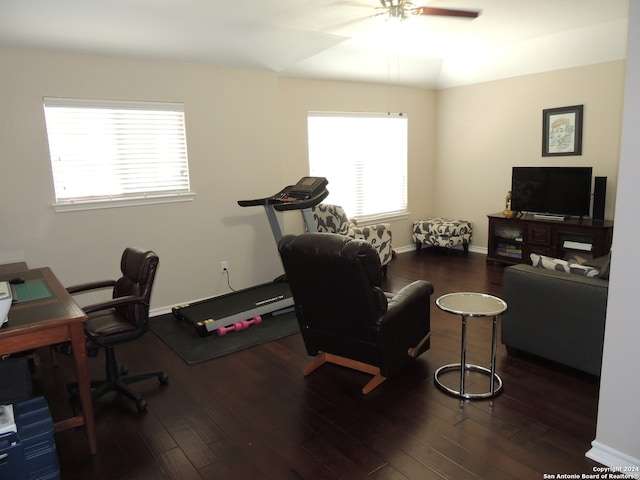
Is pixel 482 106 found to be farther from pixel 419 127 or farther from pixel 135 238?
pixel 135 238

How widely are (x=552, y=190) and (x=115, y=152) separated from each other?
188 inches

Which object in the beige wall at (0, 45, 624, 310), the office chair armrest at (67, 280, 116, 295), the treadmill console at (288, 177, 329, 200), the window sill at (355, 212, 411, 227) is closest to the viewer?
the office chair armrest at (67, 280, 116, 295)

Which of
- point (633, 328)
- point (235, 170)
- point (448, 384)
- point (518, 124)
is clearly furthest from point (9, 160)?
point (518, 124)

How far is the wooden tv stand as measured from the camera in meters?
4.98

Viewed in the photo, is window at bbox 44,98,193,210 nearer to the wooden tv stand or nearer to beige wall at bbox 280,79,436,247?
beige wall at bbox 280,79,436,247

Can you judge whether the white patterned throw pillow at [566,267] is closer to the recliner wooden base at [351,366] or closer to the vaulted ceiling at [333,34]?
the recliner wooden base at [351,366]

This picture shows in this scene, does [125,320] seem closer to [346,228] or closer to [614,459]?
[614,459]

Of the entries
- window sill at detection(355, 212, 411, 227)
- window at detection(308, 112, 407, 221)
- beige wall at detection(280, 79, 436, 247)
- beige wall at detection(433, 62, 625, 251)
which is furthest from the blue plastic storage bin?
beige wall at detection(433, 62, 625, 251)

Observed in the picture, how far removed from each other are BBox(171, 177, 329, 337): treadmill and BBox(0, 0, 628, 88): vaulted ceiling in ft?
4.44

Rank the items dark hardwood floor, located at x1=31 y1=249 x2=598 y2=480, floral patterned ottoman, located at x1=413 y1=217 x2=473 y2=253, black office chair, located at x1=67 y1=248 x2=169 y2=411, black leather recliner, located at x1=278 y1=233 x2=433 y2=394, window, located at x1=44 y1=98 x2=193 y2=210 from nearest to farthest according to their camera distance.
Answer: dark hardwood floor, located at x1=31 y1=249 x2=598 y2=480, black leather recliner, located at x1=278 y1=233 x2=433 y2=394, black office chair, located at x1=67 y1=248 x2=169 y2=411, window, located at x1=44 y1=98 x2=193 y2=210, floral patterned ottoman, located at x1=413 y1=217 x2=473 y2=253

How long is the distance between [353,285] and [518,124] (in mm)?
4517

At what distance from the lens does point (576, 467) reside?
212cm

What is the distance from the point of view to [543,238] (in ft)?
17.8

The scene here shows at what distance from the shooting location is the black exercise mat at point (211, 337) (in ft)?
11.6
